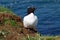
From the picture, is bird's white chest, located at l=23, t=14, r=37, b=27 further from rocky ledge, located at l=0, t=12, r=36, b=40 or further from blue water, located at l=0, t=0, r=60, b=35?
blue water, located at l=0, t=0, r=60, b=35

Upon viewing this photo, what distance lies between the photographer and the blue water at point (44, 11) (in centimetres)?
2700

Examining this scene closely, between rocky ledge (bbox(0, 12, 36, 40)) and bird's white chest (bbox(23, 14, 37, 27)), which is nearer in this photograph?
rocky ledge (bbox(0, 12, 36, 40))

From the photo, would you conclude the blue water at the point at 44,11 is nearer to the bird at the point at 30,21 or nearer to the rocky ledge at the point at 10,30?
the bird at the point at 30,21

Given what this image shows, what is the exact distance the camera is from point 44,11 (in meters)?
35.5

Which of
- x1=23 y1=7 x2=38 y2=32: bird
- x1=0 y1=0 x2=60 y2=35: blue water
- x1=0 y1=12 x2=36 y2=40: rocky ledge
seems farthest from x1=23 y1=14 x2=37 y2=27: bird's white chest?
x1=0 y1=0 x2=60 y2=35: blue water

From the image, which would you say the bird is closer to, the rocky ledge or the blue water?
the rocky ledge

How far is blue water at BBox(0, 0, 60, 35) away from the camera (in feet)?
88.6

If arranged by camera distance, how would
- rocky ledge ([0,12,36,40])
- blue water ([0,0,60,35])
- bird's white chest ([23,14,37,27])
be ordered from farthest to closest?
1. blue water ([0,0,60,35])
2. bird's white chest ([23,14,37,27])
3. rocky ledge ([0,12,36,40])

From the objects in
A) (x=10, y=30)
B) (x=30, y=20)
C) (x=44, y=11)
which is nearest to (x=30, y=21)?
(x=30, y=20)

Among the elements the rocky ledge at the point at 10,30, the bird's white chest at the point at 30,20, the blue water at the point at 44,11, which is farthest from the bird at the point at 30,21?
the blue water at the point at 44,11

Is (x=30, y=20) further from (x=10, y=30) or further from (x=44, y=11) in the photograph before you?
(x=44, y=11)

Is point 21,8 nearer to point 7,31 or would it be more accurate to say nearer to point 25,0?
point 25,0

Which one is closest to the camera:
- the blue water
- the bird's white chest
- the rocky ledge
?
the rocky ledge

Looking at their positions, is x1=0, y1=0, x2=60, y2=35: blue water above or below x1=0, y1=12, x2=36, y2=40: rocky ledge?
below
